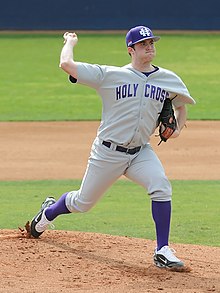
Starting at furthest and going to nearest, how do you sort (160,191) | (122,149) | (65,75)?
(65,75) → (122,149) → (160,191)

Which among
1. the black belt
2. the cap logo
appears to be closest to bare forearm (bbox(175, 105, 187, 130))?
the black belt

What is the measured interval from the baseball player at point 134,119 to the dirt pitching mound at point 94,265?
0.81 feet

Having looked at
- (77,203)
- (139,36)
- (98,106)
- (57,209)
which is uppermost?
(139,36)

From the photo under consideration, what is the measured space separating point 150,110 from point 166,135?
0.92 feet

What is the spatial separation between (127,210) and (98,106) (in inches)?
287

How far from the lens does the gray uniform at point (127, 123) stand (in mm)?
6469

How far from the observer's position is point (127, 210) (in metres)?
8.91

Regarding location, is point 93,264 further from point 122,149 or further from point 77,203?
point 122,149

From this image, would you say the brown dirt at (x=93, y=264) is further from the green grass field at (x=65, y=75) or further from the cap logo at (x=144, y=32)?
the green grass field at (x=65, y=75)

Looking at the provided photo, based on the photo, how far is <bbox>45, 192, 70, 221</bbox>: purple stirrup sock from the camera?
23.0 ft

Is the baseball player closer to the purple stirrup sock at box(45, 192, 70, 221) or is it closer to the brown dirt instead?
the brown dirt
